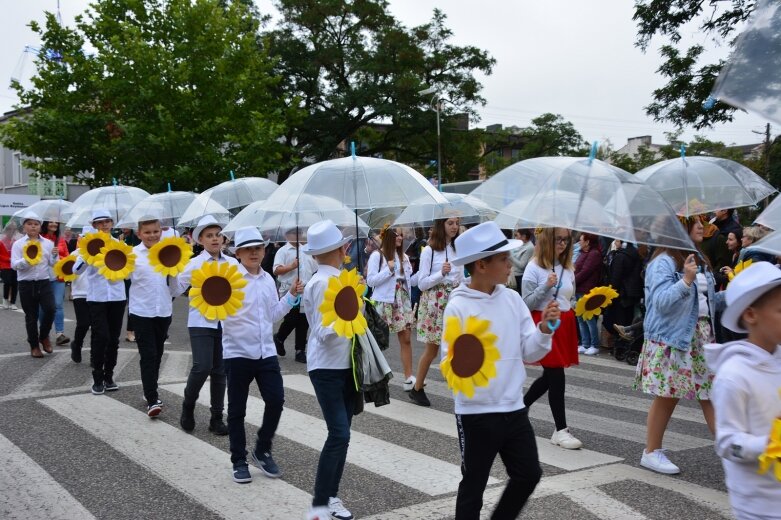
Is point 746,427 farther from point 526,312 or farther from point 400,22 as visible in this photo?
point 400,22

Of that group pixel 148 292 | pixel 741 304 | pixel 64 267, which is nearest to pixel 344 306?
pixel 741 304

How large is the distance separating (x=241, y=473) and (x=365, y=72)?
3136cm

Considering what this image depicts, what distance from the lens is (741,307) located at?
2865 millimetres

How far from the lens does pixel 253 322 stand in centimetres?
530

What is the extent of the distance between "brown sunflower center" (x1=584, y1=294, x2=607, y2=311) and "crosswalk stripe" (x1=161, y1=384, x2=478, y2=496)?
4.82 ft

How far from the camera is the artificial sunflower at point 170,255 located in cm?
671

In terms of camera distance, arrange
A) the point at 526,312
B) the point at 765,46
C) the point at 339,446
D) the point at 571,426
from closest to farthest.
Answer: the point at 765,46
the point at 526,312
the point at 339,446
the point at 571,426

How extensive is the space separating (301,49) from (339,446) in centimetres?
3341

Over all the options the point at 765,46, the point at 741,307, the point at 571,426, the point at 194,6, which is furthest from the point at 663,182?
the point at 194,6

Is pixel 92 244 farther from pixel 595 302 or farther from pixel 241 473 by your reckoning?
pixel 595 302

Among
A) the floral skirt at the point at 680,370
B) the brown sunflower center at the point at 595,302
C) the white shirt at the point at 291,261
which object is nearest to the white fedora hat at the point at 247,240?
the brown sunflower center at the point at 595,302

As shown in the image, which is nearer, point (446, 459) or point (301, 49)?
point (446, 459)

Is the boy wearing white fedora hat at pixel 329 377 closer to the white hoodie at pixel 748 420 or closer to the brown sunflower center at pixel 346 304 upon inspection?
the brown sunflower center at pixel 346 304

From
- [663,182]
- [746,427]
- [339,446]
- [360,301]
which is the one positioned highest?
[663,182]
